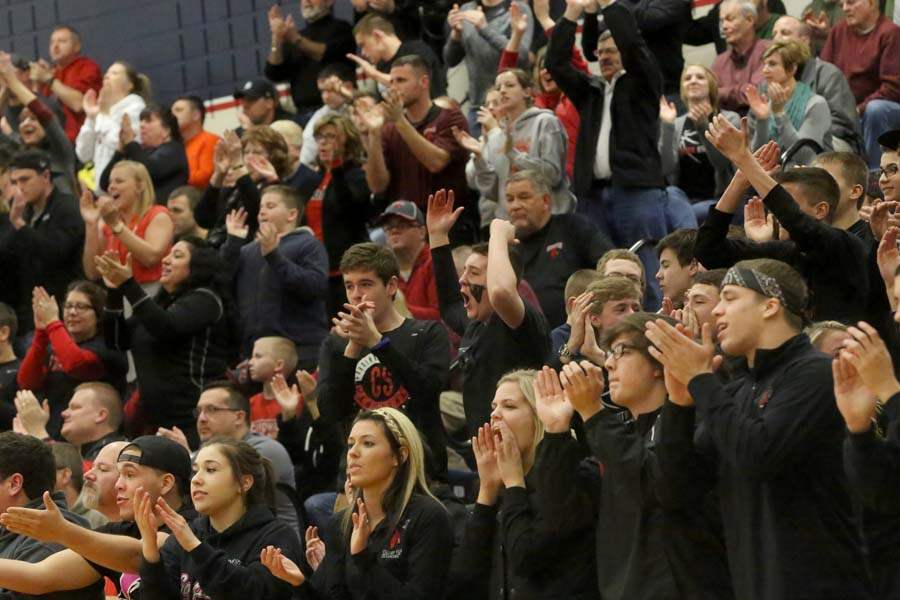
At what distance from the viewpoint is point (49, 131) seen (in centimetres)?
1166

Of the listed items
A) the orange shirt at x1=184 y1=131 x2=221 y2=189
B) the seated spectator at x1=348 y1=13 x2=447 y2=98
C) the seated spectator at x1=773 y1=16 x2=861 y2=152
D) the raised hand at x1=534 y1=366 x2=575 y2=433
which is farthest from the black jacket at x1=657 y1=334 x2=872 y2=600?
the orange shirt at x1=184 y1=131 x2=221 y2=189

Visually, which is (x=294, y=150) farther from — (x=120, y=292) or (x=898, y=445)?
(x=898, y=445)

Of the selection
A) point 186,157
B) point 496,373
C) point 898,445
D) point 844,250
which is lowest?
point 186,157

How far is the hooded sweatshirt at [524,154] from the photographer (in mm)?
8562

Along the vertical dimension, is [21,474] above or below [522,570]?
below

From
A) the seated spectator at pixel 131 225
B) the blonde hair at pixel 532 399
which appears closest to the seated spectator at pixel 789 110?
the blonde hair at pixel 532 399

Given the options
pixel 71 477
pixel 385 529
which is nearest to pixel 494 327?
pixel 385 529

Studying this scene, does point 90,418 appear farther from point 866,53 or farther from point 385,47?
point 866,53

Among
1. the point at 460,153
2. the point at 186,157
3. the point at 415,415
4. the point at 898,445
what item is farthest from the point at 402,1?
the point at 898,445

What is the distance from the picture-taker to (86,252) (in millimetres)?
10141

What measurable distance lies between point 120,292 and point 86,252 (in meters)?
1.40

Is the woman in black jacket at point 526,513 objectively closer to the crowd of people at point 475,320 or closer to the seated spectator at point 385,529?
the crowd of people at point 475,320

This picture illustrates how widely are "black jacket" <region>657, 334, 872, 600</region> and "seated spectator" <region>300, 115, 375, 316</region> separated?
16.6 ft

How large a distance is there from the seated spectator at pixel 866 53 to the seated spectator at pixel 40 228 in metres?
4.69
